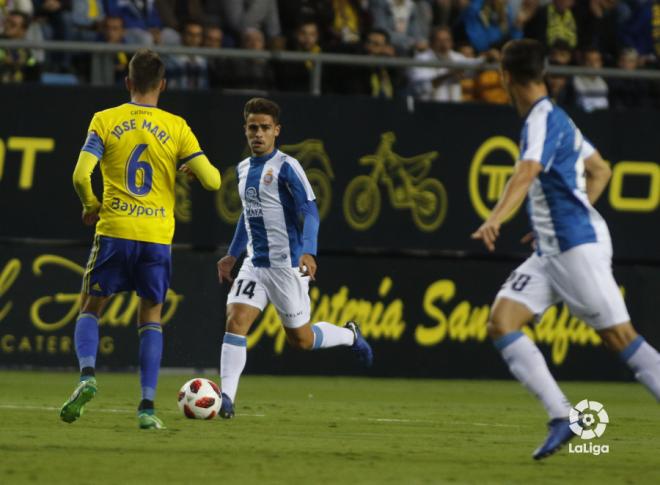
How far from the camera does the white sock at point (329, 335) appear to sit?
11.3m

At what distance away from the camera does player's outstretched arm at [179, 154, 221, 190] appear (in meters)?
9.12

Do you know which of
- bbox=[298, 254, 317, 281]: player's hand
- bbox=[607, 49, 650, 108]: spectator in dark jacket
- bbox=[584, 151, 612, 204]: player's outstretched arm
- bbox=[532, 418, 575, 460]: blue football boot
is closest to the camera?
bbox=[532, 418, 575, 460]: blue football boot

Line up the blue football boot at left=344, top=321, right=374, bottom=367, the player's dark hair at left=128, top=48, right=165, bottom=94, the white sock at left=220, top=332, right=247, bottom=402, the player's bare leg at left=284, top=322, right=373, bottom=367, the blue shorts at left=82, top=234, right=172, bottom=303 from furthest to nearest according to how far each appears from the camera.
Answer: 1. the blue football boot at left=344, top=321, right=374, bottom=367
2. the player's bare leg at left=284, top=322, right=373, bottom=367
3. the white sock at left=220, top=332, right=247, bottom=402
4. the blue shorts at left=82, top=234, right=172, bottom=303
5. the player's dark hair at left=128, top=48, right=165, bottom=94

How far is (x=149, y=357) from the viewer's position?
357 inches

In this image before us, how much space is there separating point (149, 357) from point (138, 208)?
883 mm

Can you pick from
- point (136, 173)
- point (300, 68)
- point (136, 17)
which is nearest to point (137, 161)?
point (136, 173)

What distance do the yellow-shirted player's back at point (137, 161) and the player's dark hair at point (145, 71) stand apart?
0.48 feet

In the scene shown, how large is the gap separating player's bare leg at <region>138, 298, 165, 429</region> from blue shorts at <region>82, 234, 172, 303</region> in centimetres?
8

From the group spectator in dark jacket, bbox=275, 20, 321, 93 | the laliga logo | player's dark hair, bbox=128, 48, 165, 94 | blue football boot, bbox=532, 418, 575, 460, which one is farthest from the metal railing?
blue football boot, bbox=532, 418, 575, 460

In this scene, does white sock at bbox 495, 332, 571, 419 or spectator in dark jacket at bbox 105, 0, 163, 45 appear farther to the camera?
spectator in dark jacket at bbox 105, 0, 163, 45

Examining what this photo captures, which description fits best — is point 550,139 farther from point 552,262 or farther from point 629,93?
point 629,93

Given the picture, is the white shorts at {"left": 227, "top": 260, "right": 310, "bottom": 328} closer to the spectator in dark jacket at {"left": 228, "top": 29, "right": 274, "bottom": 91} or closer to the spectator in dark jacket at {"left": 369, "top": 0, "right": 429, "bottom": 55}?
the spectator in dark jacket at {"left": 228, "top": 29, "right": 274, "bottom": 91}

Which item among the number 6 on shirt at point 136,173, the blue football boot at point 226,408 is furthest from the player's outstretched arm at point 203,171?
the blue football boot at point 226,408

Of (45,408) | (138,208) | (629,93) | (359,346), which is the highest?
(138,208)
